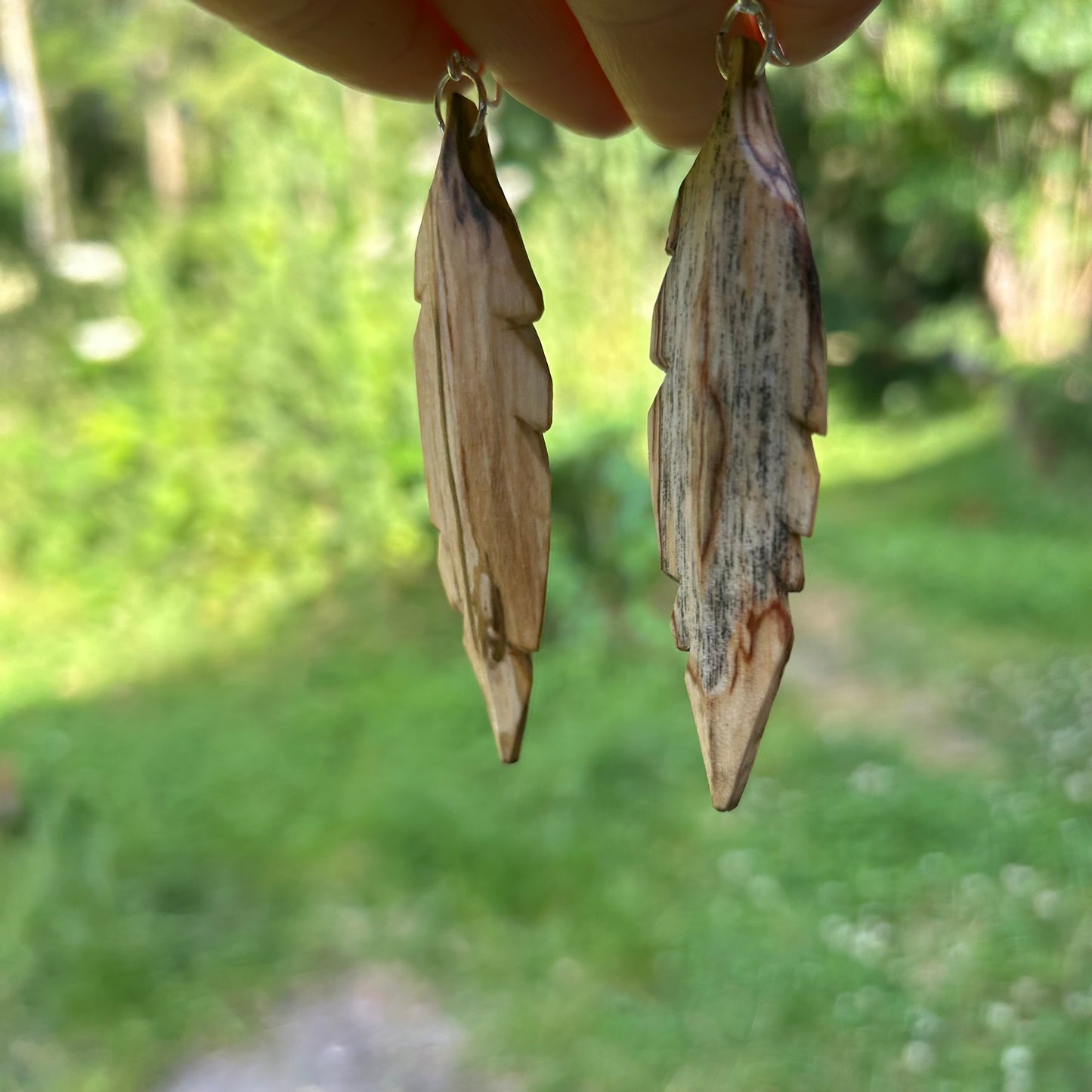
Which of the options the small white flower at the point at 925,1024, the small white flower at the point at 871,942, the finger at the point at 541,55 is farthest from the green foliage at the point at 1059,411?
the finger at the point at 541,55

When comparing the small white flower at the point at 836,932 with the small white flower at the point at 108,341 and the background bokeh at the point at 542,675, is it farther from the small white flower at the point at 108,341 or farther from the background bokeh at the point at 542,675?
the small white flower at the point at 108,341

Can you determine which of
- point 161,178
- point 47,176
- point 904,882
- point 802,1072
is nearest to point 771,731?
point 904,882

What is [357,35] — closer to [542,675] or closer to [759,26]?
[759,26]

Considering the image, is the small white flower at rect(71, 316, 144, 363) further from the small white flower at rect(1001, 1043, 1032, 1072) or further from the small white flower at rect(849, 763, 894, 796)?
the small white flower at rect(1001, 1043, 1032, 1072)

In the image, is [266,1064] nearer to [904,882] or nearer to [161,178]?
[904,882]

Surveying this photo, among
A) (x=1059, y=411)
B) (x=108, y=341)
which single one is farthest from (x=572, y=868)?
(x=1059, y=411)

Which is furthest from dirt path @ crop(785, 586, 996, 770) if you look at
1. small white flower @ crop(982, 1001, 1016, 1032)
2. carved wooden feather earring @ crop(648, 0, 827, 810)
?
carved wooden feather earring @ crop(648, 0, 827, 810)
